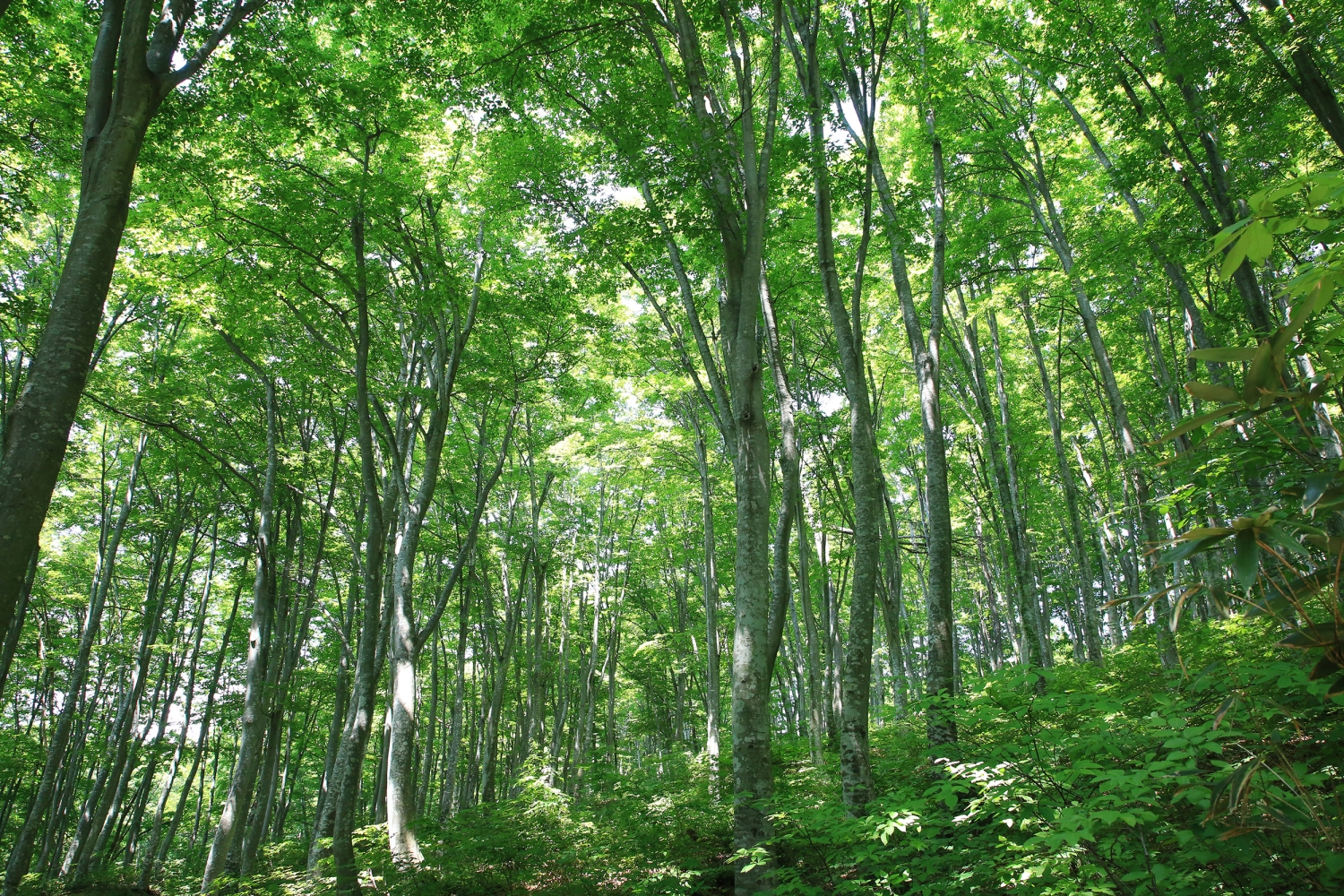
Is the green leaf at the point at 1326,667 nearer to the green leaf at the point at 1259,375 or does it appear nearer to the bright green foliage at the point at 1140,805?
the bright green foliage at the point at 1140,805

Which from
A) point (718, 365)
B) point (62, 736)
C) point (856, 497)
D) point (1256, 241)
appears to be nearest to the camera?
point (1256, 241)

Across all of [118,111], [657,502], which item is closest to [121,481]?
[657,502]

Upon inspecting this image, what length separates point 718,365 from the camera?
10492mm

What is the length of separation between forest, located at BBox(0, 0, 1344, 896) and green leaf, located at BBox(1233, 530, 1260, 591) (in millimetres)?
17

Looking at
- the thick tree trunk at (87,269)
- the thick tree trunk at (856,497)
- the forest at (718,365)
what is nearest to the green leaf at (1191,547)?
the forest at (718,365)

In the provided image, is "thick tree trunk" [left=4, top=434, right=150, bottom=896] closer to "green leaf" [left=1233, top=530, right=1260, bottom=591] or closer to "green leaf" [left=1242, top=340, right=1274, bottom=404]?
"green leaf" [left=1233, top=530, right=1260, bottom=591]

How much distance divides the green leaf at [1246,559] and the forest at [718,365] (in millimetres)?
17

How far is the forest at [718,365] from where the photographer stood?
2.80m

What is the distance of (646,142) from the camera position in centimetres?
646

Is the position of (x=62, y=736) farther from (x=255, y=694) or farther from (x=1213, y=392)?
(x=1213, y=392)

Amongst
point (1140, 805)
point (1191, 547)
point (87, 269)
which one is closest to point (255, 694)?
point (87, 269)

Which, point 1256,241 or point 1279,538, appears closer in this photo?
point 1279,538

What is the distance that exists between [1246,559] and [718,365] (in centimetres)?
952

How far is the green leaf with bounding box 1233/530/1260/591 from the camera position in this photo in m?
1.06
